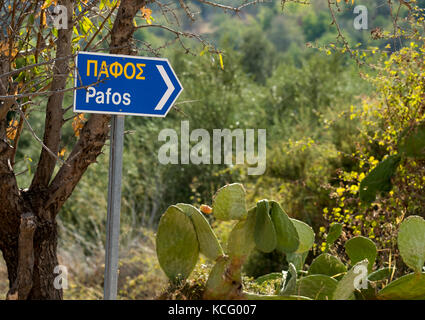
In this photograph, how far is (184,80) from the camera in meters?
13.3

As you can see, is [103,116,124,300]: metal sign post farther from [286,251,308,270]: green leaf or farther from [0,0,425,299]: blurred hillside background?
[0,0,425,299]: blurred hillside background

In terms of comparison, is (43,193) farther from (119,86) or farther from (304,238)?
(304,238)

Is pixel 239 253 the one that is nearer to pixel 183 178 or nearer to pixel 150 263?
pixel 150 263

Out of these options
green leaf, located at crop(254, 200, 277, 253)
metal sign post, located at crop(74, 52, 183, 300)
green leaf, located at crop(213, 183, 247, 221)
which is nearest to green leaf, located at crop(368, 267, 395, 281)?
green leaf, located at crop(254, 200, 277, 253)

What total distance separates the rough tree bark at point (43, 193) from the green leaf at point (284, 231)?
1150 mm

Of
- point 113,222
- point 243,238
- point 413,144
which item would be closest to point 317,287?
point 243,238

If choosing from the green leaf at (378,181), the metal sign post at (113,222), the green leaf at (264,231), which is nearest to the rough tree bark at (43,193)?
the metal sign post at (113,222)

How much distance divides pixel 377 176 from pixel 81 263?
21.8ft

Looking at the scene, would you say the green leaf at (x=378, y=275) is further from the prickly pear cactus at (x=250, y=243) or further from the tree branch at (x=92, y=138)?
the tree branch at (x=92, y=138)

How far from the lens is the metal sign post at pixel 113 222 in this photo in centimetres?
266

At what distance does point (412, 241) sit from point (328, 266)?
598 millimetres

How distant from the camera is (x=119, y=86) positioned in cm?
291

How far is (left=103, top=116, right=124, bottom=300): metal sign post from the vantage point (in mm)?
2658

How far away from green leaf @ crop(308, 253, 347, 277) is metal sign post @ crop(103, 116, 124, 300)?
152 centimetres
